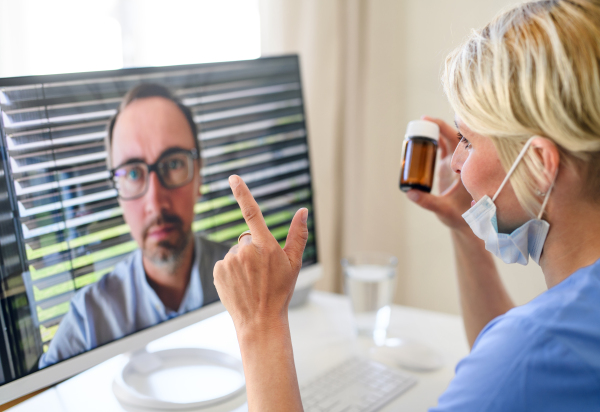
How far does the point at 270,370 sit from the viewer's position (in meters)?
0.63

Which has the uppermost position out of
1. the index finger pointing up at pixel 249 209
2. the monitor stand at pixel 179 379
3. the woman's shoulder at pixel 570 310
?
the index finger pointing up at pixel 249 209

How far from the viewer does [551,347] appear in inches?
21.0

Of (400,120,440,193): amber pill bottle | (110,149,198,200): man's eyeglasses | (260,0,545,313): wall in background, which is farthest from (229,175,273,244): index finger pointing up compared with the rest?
(260,0,545,313): wall in background

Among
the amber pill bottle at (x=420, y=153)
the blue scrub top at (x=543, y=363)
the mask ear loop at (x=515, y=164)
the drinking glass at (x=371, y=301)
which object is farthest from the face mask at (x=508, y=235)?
the drinking glass at (x=371, y=301)

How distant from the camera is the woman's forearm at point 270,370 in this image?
0.62m

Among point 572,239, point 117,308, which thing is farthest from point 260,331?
point 572,239

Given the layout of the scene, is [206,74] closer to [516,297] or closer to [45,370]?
[45,370]

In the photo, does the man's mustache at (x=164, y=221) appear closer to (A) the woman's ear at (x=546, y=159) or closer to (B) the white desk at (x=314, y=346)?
(B) the white desk at (x=314, y=346)

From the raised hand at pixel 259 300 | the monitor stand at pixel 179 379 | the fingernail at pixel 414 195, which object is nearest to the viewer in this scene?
the raised hand at pixel 259 300

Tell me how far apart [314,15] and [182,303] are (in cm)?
100

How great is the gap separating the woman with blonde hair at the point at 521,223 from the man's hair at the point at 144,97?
0.94 feet

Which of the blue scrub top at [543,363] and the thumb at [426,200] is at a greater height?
the thumb at [426,200]

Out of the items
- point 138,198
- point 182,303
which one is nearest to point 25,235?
point 138,198

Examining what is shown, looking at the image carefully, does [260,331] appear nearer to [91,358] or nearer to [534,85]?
[91,358]
